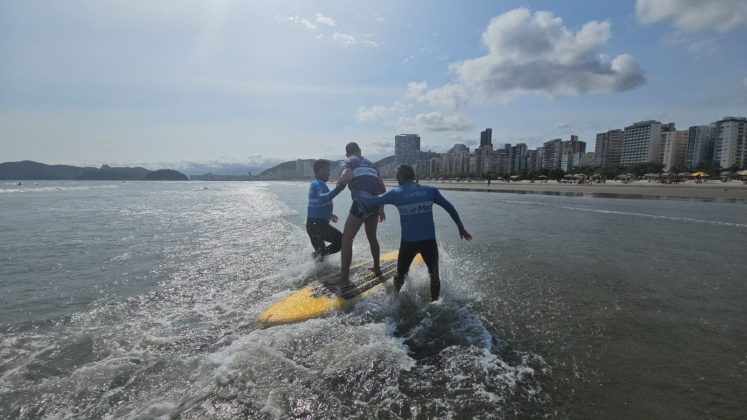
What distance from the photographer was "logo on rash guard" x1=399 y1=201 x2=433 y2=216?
220 inches

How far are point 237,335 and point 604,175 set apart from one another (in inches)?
4807

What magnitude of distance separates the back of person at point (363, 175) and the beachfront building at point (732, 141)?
173m

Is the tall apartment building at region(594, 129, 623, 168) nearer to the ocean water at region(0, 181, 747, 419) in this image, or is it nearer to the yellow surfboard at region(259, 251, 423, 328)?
the ocean water at region(0, 181, 747, 419)

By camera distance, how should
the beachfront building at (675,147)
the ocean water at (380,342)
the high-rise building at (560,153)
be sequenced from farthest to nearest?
1. the high-rise building at (560,153)
2. the beachfront building at (675,147)
3. the ocean water at (380,342)

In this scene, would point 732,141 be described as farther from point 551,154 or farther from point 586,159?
point 551,154

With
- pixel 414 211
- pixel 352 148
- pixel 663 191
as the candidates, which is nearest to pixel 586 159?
pixel 663 191

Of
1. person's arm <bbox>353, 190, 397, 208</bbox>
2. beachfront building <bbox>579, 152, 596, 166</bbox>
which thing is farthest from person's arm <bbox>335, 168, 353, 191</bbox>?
beachfront building <bbox>579, 152, 596, 166</bbox>

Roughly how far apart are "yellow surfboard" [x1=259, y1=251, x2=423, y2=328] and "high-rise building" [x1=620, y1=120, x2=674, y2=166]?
589 feet

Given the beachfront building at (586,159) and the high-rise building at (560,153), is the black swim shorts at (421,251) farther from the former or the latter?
the beachfront building at (586,159)

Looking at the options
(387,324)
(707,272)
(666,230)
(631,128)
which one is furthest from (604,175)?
(387,324)

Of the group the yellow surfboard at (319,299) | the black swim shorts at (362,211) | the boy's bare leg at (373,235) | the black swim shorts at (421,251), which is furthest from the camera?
the boy's bare leg at (373,235)

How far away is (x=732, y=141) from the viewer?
428 feet

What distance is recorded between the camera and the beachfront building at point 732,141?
12888 centimetres

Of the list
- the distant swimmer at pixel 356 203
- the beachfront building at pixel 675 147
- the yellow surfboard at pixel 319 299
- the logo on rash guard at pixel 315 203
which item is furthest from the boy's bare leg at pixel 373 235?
the beachfront building at pixel 675 147
